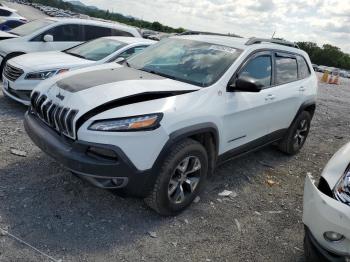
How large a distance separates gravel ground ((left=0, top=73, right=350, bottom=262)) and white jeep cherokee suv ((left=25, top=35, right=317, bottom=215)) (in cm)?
34

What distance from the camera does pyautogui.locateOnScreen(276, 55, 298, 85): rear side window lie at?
5371mm

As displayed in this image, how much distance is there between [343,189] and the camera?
2.96m

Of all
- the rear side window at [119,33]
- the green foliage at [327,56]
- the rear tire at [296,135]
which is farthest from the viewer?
the green foliage at [327,56]

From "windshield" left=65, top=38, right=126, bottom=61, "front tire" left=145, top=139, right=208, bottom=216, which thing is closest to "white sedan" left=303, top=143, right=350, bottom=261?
"front tire" left=145, top=139, right=208, bottom=216

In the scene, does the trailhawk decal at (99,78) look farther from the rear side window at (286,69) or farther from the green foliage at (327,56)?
the green foliage at (327,56)

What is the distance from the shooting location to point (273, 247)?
3760 millimetres

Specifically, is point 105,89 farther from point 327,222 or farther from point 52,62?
point 52,62

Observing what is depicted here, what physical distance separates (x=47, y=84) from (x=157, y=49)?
1601mm

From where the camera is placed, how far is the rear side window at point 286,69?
5.37m

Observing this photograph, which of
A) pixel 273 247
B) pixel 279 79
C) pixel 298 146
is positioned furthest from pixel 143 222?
pixel 298 146

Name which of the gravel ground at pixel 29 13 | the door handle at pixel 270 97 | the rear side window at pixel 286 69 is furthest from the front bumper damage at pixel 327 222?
the gravel ground at pixel 29 13

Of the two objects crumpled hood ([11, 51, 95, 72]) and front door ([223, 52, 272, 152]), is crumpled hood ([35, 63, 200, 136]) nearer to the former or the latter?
front door ([223, 52, 272, 152])

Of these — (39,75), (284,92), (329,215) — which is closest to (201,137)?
(329,215)

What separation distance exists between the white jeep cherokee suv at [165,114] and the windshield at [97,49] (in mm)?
2963
